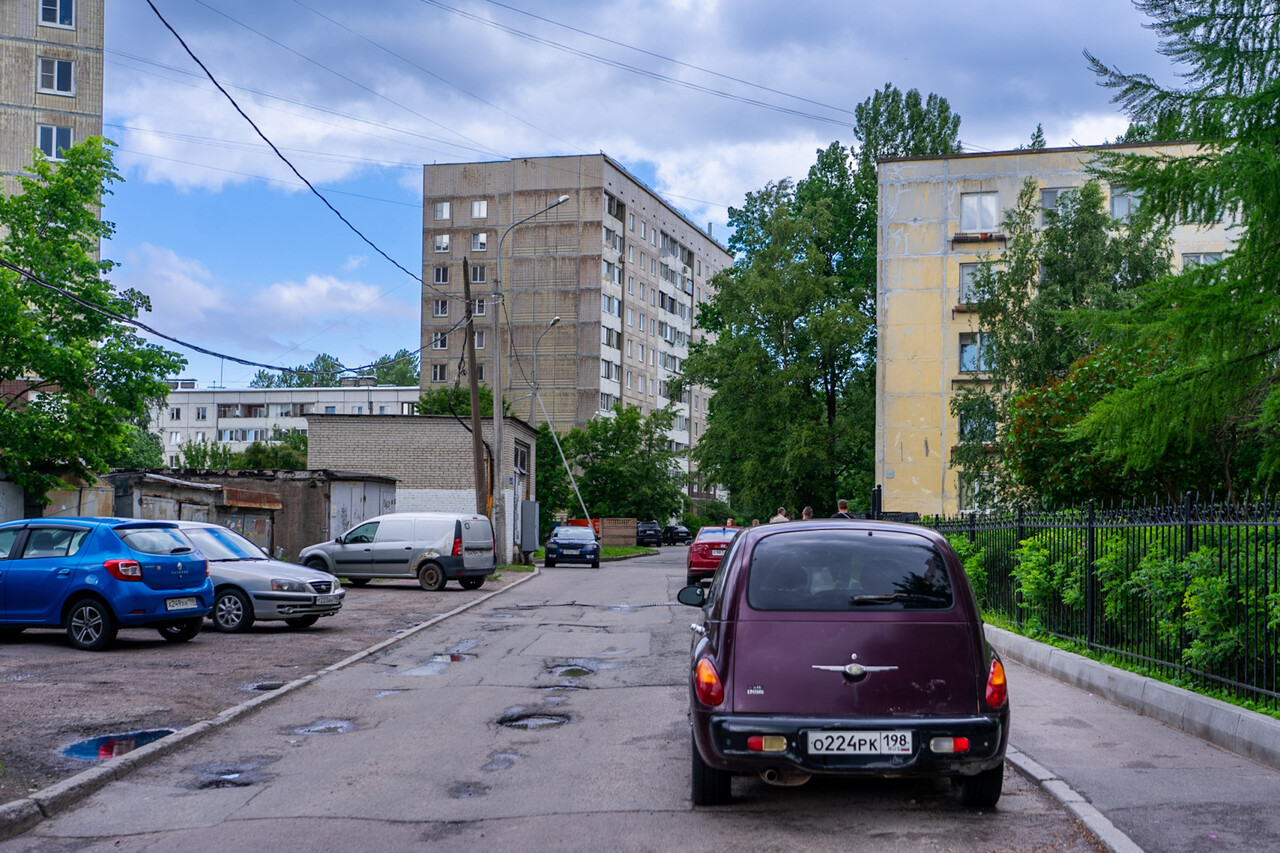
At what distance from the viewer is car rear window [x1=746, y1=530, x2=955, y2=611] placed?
645cm

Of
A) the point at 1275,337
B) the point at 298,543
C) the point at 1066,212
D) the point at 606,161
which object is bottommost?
the point at 298,543

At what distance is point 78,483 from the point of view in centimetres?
2547

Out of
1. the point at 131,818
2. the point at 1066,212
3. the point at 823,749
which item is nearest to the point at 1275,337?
the point at 823,749

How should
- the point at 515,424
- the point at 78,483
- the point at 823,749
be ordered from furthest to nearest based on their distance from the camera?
the point at 515,424
the point at 78,483
the point at 823,749

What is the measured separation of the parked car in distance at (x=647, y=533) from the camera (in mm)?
73438

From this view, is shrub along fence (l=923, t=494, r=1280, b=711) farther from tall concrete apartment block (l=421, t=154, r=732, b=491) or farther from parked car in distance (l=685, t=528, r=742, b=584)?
tall concrete apartment block (l=421, t=154, r=732, b=491)

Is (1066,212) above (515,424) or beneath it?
above

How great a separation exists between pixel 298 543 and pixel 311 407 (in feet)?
266

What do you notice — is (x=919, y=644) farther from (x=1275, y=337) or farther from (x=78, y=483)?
(x=78, y=483)

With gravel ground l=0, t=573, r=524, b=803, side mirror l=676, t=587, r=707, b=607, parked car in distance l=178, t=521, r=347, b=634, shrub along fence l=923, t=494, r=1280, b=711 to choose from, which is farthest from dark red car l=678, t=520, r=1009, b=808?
parked car in distance l=178, t=521, r=347, b=634

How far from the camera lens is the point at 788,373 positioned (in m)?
46.4

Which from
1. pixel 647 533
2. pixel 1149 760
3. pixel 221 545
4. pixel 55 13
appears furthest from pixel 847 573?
pixel 647 533

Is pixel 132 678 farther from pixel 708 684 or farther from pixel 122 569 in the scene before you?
pixel 708 684

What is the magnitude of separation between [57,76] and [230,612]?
39.9 m
